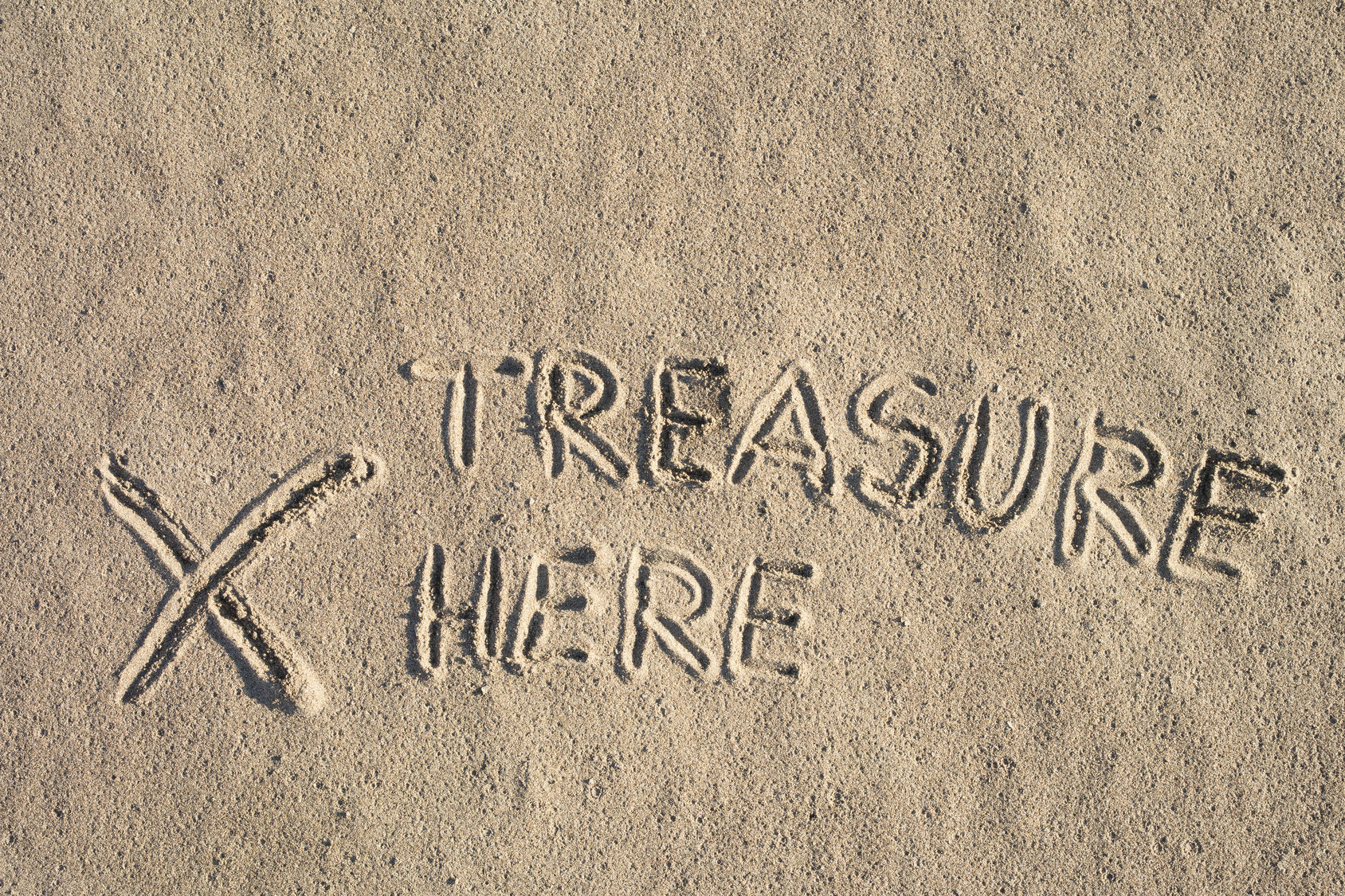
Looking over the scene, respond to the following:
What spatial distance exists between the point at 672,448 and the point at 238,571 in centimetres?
124

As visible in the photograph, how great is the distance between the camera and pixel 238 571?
220 cm

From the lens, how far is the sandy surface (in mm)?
2158

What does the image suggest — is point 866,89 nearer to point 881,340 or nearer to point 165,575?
point 881,340

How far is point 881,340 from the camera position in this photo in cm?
221

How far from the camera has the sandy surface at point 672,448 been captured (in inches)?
85.0

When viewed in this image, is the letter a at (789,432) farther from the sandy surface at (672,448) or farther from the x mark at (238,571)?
the x mark at (238,571)

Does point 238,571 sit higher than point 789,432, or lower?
lower

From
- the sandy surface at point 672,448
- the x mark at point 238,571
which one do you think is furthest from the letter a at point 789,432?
the x mark at point 238,571

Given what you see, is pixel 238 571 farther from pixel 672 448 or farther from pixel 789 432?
pixel 789 432

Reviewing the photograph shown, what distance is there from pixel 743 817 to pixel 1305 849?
1519 mm

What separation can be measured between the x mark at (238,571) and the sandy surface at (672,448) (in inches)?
0.5

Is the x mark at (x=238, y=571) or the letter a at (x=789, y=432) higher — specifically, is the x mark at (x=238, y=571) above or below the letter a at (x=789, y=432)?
below

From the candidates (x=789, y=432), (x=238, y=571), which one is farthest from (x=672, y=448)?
(x=238, y=571)

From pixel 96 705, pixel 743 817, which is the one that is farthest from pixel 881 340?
pixel 96 705
